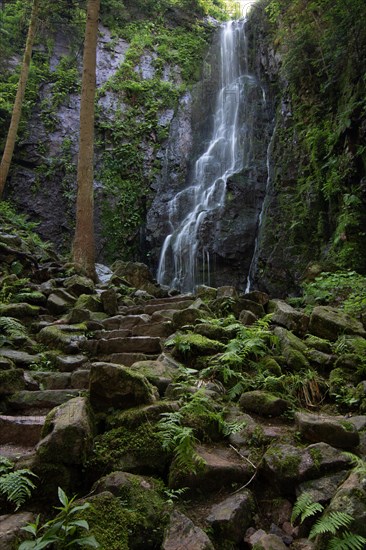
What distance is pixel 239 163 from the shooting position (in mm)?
16969

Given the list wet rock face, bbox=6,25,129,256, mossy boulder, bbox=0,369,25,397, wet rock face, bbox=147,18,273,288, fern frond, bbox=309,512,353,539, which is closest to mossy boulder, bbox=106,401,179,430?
fern frond, bbox=309,512,353,539

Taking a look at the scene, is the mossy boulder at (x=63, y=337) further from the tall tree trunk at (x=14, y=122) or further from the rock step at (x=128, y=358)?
the tall tree trunk at (x=14, y=122)

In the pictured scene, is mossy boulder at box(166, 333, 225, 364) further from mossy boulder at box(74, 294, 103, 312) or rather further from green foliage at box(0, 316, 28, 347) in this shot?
mossy boulder at box(74, 294, 103, 312)

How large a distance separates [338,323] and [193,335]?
5.78ft

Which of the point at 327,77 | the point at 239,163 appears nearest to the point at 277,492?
the point at 327,77

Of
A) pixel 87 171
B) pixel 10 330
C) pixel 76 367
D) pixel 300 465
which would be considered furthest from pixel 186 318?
pixel 87 171

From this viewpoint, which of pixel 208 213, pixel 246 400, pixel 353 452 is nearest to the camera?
pixel 353 452

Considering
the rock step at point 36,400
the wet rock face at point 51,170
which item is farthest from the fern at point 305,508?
the wet rock face at point 51,170

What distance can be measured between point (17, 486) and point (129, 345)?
2649 millimetres

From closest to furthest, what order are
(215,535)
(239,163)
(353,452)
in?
(215,535) < (353,452) < (239,163)

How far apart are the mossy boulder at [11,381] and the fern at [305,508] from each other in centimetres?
243

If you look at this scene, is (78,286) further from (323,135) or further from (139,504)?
(323,135)

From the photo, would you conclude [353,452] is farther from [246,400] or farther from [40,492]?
[40,492]

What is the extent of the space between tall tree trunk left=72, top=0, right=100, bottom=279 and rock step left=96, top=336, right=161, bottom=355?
177 inches
